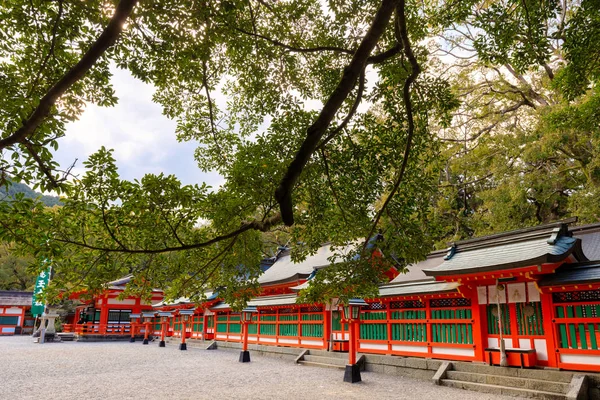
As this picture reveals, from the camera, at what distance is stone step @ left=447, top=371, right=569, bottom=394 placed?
318 inches

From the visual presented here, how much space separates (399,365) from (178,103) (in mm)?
9424

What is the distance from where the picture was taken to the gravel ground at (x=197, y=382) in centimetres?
862

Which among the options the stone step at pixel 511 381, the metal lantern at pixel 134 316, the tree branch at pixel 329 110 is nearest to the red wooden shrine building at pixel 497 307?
the stone step at pixel 511 381

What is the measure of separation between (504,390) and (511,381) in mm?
302

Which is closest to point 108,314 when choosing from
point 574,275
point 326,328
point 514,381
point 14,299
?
point 14,299

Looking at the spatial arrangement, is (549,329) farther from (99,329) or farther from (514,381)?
(99,329)

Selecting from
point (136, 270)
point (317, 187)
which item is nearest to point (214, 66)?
point (317, 187)

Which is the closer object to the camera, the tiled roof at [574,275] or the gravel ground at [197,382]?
the tiled roof at [574,275]

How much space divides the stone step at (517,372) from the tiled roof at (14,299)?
126ft

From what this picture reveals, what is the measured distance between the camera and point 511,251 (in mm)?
10055

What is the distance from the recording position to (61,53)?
5.22 m

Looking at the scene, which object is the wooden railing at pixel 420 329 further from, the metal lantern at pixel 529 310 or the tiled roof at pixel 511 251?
the metal lantern at pixel 529 310

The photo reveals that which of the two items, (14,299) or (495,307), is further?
(14,299)

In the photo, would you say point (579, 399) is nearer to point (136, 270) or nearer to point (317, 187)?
point (317, 187)
